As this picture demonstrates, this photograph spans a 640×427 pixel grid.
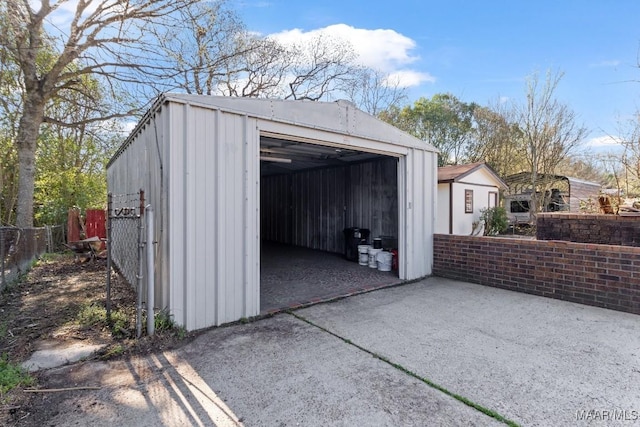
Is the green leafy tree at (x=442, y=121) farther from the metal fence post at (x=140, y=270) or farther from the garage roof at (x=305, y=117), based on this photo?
the metal fence post at (x=140, y=270)

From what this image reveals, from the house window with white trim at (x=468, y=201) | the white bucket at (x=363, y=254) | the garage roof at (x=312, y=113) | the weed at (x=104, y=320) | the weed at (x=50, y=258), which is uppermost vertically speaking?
the garage roof at (x=312, y=113)

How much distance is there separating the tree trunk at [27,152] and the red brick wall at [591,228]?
39.1 ft

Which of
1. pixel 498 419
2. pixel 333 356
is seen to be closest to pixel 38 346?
pixel 333 356

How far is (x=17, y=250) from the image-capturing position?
5723 millimetres

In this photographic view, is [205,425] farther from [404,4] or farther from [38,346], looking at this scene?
[404,4]

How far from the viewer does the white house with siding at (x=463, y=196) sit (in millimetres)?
10773

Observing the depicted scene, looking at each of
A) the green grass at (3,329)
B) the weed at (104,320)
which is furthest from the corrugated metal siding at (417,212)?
the green grass at (3,329)

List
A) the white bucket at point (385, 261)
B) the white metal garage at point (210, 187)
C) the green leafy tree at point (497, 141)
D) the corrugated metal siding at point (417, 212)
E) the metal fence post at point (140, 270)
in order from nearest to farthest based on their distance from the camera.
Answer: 1. the metal fence post at point (140, 270)
2. the white metal garage at point (210, 187)
3. the corrugated metal siding at point (417, 212)
4. the white bucket at point (385, 261)
5. the green leafy tree at point (497, 141)

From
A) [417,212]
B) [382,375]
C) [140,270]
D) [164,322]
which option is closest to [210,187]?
[140,270]

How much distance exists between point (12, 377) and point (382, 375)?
2.84m

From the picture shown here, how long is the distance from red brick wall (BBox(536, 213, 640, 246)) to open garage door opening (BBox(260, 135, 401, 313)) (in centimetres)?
298

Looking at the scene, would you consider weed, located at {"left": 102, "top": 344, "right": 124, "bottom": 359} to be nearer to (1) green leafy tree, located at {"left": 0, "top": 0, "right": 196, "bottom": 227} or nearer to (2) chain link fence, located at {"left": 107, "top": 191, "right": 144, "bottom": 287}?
(2) chain link fence, located at {"left": 107, "top": 191, "right": 144, "bottom": 287}

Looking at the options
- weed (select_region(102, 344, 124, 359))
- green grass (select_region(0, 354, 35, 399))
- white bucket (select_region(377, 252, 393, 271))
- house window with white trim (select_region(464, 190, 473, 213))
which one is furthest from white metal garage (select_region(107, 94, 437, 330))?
house window with white trim (select_region(464, 190, 473, 213))

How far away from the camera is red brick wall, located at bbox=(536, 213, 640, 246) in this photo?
16.9ft
